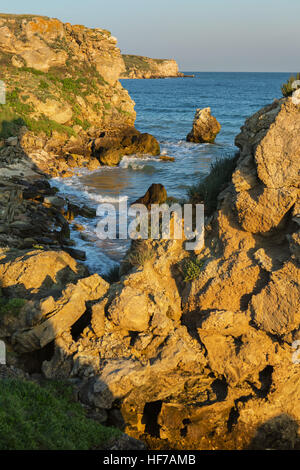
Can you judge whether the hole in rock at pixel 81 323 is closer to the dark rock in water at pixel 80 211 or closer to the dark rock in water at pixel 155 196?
the dark rock in water at pixel 80 211

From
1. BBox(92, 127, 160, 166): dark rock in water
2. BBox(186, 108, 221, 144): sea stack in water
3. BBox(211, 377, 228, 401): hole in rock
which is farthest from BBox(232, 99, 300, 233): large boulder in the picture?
BBox(186, 108, 221, 144): sea stack in water

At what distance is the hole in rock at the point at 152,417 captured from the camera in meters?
6.53

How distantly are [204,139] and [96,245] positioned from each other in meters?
25.1

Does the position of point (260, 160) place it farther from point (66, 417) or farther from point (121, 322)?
point (66, 417)

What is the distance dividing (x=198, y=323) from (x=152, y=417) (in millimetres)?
1776

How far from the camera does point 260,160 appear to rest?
7363 mm

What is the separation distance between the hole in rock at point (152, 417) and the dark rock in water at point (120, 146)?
2292cm

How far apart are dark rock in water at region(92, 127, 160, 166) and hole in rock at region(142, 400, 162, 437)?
22.9 m

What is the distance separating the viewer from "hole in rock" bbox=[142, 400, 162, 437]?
21.4 ft

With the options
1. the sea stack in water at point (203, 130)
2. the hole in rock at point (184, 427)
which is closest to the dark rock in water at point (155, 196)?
the hole in rock at point (184, 427)

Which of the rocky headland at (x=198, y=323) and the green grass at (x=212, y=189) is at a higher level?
the green grass at (x=212, y=189)

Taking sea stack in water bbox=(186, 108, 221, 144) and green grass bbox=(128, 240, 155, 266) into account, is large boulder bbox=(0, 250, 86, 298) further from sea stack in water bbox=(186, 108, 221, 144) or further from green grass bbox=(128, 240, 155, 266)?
sea stack in water bbox=(186, 108, 221, 144)

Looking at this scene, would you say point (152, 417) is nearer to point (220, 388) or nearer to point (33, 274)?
point (220, 388)

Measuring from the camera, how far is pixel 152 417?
265 inches
